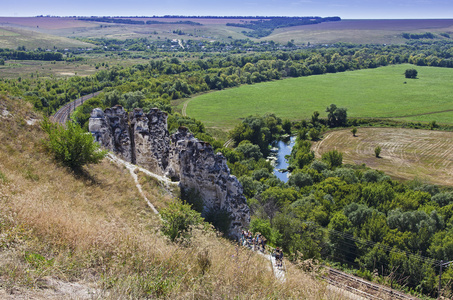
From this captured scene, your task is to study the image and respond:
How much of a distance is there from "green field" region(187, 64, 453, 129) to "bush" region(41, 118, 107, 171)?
85273 millimetres

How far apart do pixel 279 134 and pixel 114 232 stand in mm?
90174

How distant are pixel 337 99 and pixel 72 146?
134226 millimetres

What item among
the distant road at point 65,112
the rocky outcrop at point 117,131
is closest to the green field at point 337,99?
the distant road at point 65,112

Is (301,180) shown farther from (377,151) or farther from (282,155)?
(377,151)

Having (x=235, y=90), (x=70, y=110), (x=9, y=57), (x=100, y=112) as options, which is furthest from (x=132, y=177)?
(x=9, y=57)

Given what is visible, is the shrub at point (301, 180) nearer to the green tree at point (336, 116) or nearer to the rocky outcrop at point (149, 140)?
the rocky outcrop at point (149, 140)

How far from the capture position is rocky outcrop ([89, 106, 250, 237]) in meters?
22.5

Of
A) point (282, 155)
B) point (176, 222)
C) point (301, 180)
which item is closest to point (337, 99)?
point (282, 155)

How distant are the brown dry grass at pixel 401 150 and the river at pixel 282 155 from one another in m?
7.18

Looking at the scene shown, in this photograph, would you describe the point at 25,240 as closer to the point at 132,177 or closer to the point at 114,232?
the point at 114,232

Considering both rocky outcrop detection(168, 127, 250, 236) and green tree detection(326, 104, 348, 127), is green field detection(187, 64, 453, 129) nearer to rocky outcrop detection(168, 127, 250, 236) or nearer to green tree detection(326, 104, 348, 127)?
green tree detection(326, 104, 348, 127)

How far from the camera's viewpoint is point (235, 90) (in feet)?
500

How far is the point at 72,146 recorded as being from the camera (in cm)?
1864

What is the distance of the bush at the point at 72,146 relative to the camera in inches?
732
